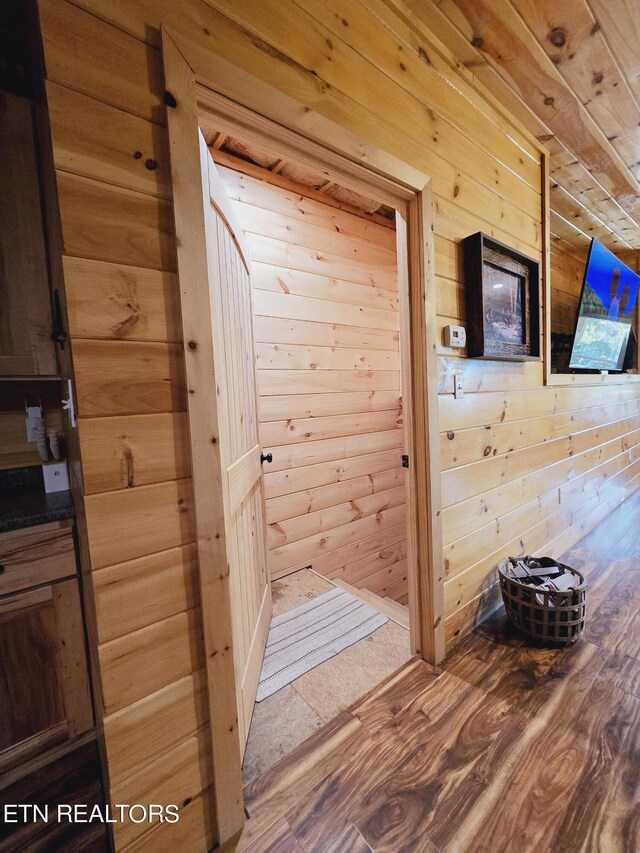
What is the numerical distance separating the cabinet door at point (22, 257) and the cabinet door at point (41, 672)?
78 cm

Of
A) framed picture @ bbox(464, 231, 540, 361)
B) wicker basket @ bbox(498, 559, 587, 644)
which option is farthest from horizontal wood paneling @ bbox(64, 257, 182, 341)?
wicker basket @ bbox(498, 559, 587, 644)

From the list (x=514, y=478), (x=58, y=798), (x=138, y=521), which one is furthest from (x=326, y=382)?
(x=58, y=798)

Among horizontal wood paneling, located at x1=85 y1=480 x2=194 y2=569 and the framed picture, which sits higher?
the framed picture

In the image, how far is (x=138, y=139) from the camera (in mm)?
758

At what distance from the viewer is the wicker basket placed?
5.00 ft

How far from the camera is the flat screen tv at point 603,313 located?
2.57m

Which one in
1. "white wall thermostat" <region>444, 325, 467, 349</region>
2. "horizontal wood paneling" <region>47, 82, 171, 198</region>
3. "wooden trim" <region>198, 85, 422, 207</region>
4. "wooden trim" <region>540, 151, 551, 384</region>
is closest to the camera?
"horizontal wood paneling" <region>47, 82, 171, 198</region>

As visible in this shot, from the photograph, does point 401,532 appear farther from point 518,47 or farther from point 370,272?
point 518,47

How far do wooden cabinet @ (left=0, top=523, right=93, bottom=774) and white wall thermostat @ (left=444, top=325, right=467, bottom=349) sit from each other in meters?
1.58

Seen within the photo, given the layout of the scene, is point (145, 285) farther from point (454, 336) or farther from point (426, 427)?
point (454, 336)

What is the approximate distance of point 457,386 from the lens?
1521mm

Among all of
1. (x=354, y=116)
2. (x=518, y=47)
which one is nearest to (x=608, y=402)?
(x=518, y=47)

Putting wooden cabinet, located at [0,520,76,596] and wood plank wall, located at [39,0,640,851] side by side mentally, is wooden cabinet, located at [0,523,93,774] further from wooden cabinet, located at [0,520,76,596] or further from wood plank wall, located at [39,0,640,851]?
wood plank wall, located at [39,0,640,851]

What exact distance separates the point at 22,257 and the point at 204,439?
3.52 ft
